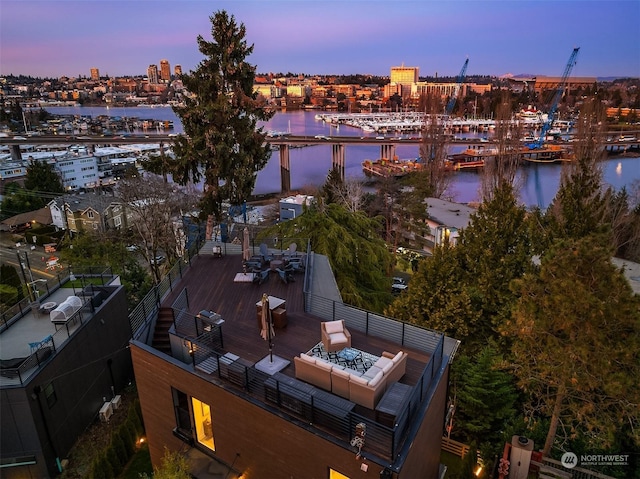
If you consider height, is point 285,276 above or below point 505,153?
below

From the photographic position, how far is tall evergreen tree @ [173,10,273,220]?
58.1 feet

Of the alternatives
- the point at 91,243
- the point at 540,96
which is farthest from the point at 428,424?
the point at 540,96

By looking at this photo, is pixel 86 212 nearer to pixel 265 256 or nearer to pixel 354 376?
pixel 265 256

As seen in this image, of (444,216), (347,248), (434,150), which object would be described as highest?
(434,150)

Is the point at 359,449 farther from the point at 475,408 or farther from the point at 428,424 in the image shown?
the point at 475,408

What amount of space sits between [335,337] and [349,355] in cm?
48

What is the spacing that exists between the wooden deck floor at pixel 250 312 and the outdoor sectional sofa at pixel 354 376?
1.54ft

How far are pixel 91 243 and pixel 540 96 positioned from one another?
166218 millimetres

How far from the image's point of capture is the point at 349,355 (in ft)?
25.5

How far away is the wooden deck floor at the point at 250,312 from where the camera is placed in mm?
8586

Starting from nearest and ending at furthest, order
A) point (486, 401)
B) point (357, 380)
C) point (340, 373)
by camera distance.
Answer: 1. point (357, 380)
2. point (340, 373)
3. point (486, 401)
